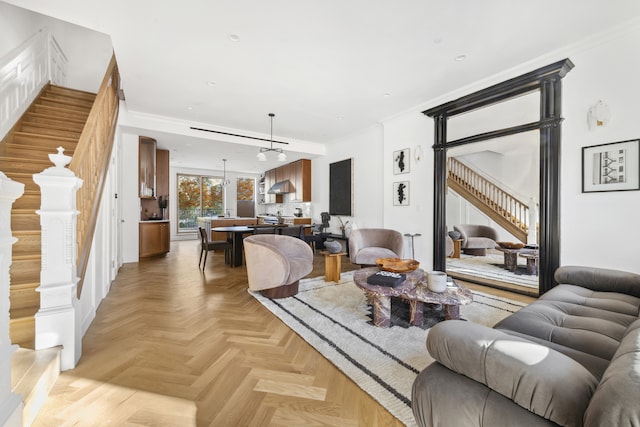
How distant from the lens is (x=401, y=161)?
4918 mm

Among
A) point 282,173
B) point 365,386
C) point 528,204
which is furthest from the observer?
point 282,173

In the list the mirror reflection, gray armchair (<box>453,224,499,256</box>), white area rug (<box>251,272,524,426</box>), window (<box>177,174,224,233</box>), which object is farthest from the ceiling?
window (<box>177,174,224,233</box>)

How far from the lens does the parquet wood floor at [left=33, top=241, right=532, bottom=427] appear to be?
1386 mm

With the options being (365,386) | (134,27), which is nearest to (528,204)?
(365,386)

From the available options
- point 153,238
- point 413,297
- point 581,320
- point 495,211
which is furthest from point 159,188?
point 581,320

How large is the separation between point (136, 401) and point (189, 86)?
3918 millimetres

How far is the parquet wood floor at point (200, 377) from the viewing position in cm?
139

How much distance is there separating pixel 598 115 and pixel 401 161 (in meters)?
2.59

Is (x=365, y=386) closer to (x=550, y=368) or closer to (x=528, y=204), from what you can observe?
(x=550, y=368)

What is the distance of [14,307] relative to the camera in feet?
6.24

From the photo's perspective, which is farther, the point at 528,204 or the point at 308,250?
the point at 308,250

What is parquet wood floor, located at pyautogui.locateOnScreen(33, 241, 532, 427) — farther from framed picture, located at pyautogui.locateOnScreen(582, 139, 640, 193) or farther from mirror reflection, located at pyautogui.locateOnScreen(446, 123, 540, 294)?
framed picture, located at pyautogui.locateOnScreen(582, 139, 640, 193)

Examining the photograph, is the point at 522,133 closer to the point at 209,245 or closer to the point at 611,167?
the point at 611,167

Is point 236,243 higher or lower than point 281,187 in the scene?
lower
